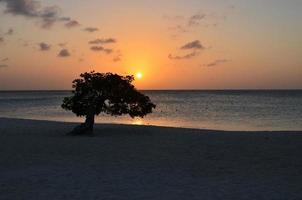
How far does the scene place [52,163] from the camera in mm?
15555

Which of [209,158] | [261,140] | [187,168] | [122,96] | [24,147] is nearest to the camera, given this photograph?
[187,168]

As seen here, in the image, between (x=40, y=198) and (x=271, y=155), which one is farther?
(x=271, y=155)

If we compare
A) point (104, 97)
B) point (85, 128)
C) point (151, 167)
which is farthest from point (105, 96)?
point (151, 167)

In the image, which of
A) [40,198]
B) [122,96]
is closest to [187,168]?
[40,198]

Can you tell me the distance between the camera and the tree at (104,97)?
85.1ft

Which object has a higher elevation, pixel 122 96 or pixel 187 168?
pixel 122 96

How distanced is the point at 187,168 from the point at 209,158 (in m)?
2.27

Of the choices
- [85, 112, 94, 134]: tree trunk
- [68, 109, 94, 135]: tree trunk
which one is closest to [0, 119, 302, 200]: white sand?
[68, 109, 94, 135]: tree trunk

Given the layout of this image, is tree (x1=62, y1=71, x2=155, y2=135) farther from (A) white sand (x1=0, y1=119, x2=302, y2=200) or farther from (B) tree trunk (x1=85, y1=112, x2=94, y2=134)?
(A) white sand (x1=0, y1=119, x2=302, y2=200)

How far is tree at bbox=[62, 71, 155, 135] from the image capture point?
26.0 meters

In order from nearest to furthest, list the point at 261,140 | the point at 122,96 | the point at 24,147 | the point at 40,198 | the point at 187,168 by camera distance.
A: the point at 40,198 < the point at 187,168 < the point at 24,147 < the point at 261,140 < the point at 122,96

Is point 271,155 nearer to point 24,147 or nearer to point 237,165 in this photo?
point 237,165

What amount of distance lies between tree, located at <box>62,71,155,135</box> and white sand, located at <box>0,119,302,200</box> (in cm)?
302

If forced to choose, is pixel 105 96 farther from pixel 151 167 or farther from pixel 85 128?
pixel 151 167
